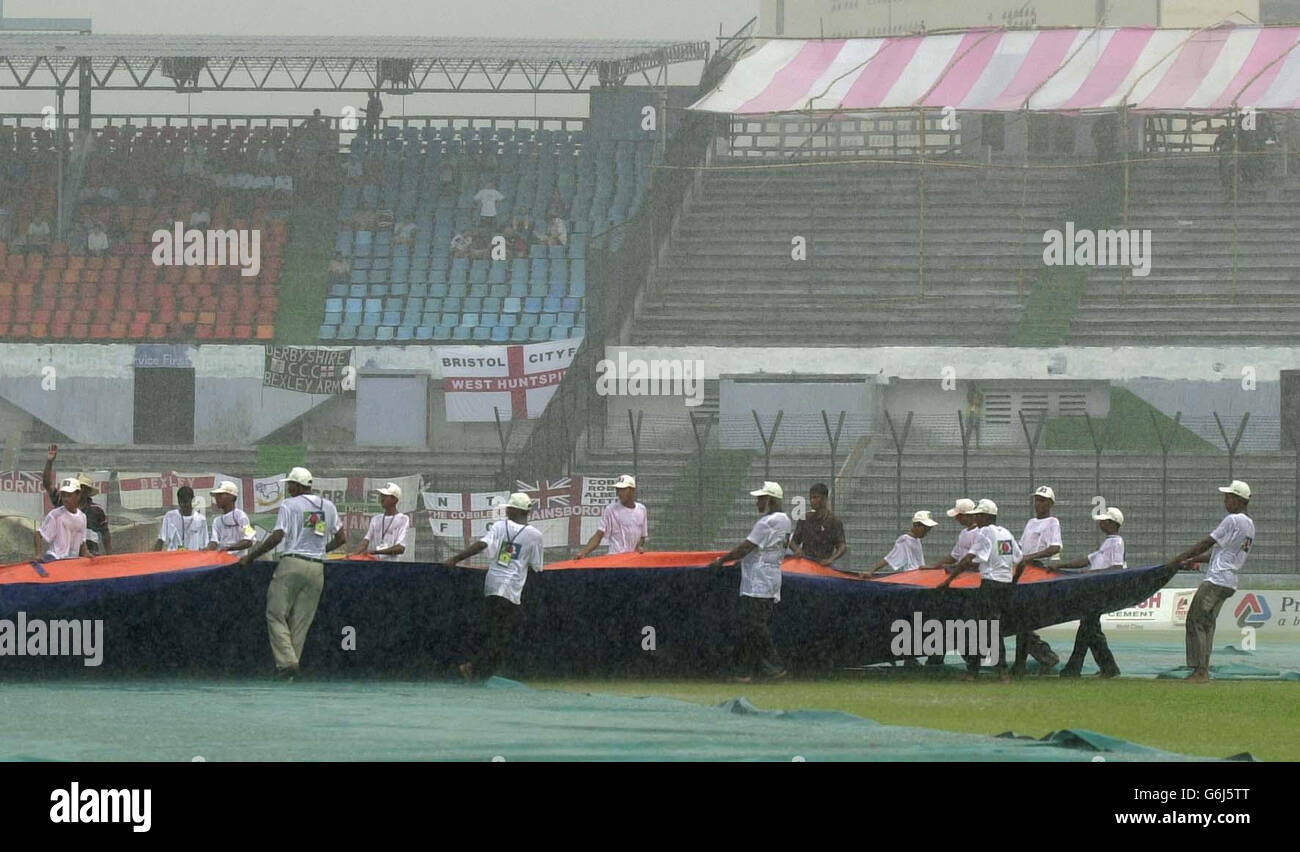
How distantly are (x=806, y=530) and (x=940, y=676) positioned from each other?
1.80 meters

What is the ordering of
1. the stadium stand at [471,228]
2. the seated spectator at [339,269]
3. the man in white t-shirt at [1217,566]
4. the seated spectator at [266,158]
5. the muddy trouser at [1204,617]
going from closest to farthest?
the man in white t-shirt at [1217,566] → the muddy trouser at [1204,617] → the stadium stand at [471,228] → the seated spectator at [339,269] → the seated spectator at [266,158]

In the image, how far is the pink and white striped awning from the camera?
39.8 meters

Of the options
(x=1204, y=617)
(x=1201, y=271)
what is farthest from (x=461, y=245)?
(x=1204, y=617)

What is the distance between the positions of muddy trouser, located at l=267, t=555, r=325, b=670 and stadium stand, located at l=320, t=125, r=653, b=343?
2165 centimetres

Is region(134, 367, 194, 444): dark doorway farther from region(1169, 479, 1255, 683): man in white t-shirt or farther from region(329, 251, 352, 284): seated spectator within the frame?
region(1169, 479, 1255, 683): man in white t-shirt

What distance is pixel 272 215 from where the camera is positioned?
43.4 metres

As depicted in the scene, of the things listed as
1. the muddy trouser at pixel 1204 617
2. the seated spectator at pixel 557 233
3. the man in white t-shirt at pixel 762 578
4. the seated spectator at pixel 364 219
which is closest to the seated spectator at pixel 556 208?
the seated spectator at pixel 557 233

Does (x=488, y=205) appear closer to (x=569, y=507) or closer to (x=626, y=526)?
(x=569, y=507)

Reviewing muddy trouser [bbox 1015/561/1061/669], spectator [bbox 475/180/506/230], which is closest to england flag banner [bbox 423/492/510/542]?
muddy trouser [bbox 1015/561/1061/669]

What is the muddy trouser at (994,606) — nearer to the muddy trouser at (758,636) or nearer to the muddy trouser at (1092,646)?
the muddy trouser at (1092,646)

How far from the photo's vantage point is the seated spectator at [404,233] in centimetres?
4288

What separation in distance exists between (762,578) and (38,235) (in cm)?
2811

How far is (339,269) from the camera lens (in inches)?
1652

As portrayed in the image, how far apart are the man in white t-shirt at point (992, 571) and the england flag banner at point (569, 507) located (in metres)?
11.6
